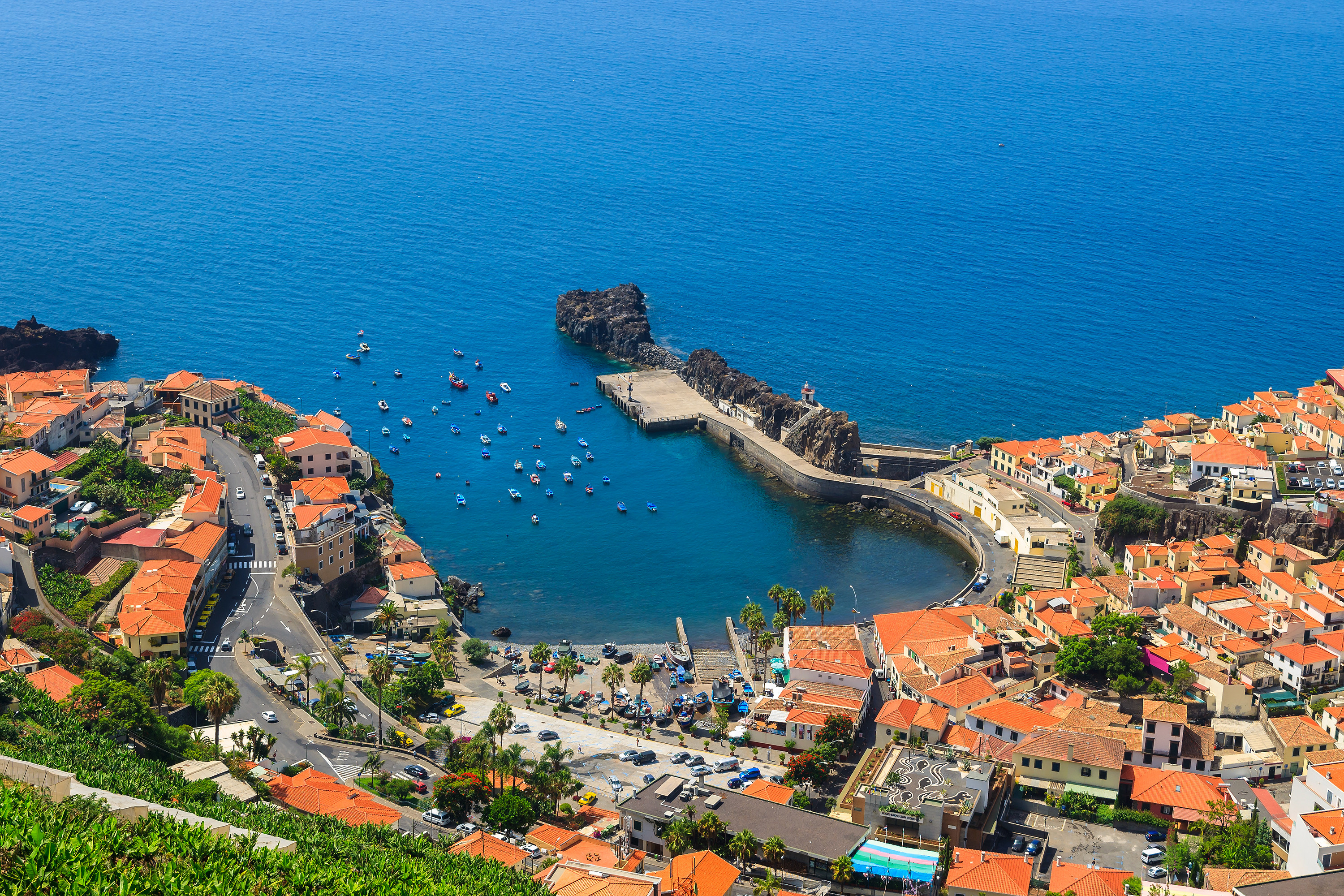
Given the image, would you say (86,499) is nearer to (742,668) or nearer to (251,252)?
(742,668)

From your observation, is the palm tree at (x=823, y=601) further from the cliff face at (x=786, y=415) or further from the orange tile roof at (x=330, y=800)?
the orange tile roof at (x=330, y=800)

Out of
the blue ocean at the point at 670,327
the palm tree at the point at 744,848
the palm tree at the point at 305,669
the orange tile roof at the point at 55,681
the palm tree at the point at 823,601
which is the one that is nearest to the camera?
the palm tree at the point at 744,848

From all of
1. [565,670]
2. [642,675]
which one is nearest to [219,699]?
[565,670]

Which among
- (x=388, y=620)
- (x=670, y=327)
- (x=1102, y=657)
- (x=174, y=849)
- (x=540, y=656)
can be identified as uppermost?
(x=670, y=327)

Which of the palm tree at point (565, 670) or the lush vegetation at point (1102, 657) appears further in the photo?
the palm tree at point (565, 670)

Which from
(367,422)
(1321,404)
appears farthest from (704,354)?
(1321,404)

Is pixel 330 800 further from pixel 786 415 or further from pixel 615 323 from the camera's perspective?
pixel 615 323

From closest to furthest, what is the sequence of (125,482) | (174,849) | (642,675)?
1. (174,849)
2. (642,675)
3. (125,482)

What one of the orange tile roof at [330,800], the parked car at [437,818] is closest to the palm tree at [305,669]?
the orange tile roof at [330,800]
